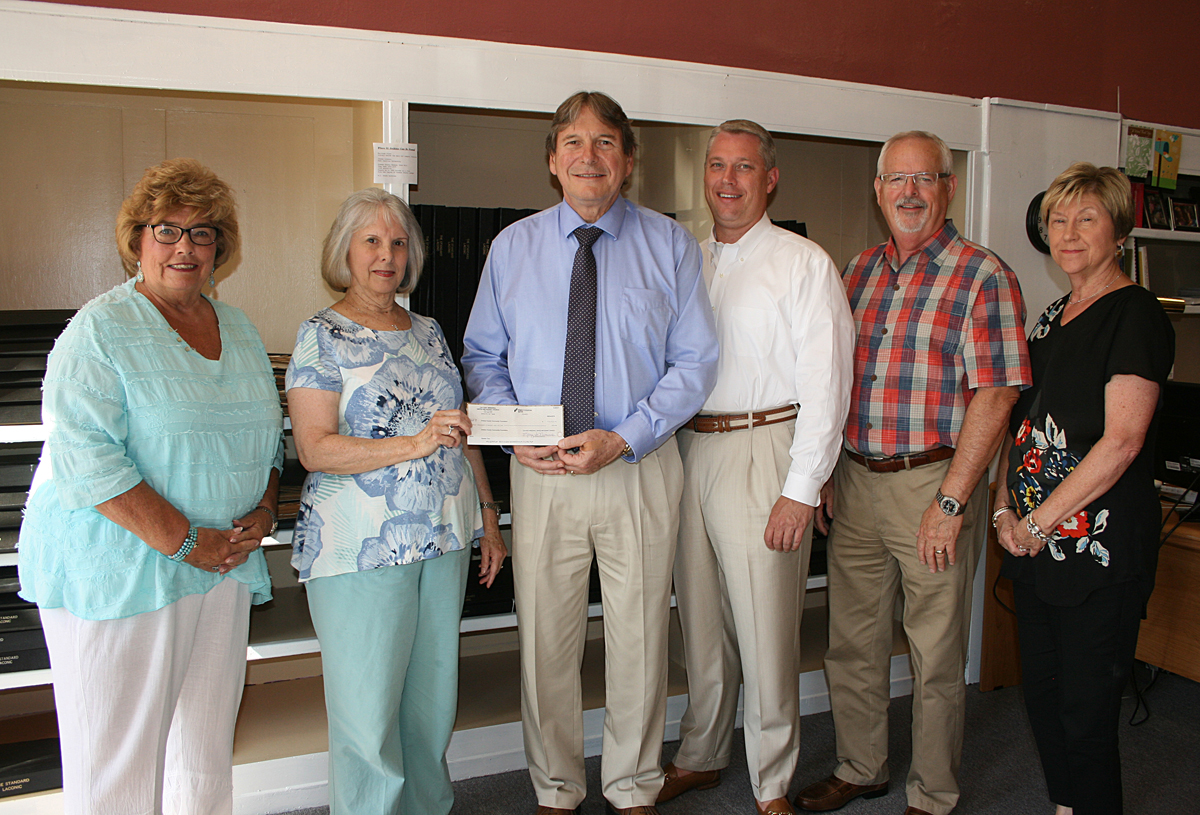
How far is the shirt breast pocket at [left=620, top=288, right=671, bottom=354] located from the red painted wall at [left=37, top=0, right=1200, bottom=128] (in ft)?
3.89

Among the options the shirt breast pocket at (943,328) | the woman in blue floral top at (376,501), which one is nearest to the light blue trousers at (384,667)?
the woman in blue floral top at (376,501)

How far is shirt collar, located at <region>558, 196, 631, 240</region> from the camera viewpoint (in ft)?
6.31

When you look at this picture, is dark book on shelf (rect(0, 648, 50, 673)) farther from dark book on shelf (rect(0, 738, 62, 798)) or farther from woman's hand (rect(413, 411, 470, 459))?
woman's hand (rect(413, 411, 470, 459))

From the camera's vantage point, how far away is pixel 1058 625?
5.91 feet

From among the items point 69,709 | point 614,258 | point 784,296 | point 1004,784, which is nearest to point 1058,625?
point 1004,784

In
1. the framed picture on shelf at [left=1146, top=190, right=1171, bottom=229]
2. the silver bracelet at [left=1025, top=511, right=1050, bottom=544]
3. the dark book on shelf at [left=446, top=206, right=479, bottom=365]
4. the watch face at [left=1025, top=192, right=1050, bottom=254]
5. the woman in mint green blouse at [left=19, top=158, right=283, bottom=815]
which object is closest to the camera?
the woman in mint green blouse at [left=19, top=158, right=283, bottom=815]

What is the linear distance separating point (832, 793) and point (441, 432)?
56.3 inches

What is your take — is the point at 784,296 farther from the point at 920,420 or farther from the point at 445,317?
the point at 445,317

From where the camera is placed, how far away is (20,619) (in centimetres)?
187

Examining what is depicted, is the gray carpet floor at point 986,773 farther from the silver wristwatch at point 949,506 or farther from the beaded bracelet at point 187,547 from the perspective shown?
the beaded bracelet at point 187,547

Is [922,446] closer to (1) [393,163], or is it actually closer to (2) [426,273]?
(2) [426,273]

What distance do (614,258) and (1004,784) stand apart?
1808mm

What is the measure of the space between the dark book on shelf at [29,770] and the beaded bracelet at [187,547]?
37.1 inches

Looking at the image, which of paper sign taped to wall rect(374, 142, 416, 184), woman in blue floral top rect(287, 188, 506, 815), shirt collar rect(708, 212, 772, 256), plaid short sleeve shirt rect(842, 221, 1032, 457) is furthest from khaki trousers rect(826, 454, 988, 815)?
paper sign taped to wall rect(374, 142, 416, 184)
